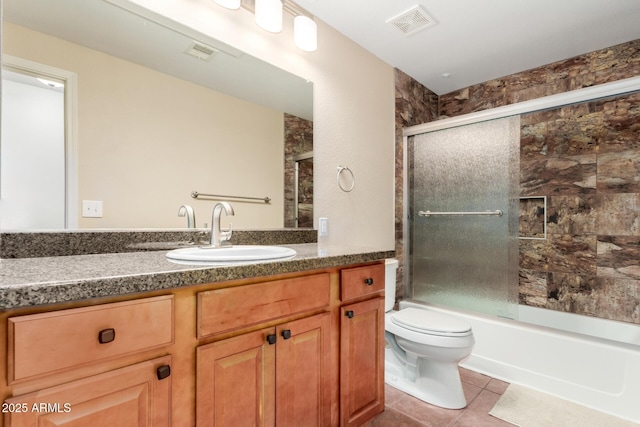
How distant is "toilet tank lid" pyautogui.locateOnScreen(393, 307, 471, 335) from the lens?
1.62 metres

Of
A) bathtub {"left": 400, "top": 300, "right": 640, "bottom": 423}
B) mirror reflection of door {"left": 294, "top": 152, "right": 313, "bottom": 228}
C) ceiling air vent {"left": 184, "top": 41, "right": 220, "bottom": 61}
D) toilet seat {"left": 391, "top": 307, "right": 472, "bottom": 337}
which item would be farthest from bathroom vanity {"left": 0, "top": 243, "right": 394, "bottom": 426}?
bathtub {"left": 400, "top": 300, "right": 640, "bottom": 423}

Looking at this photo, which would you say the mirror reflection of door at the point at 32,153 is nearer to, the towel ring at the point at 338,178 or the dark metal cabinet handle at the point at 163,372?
the dark metal cabinet handle at the point at 163,372

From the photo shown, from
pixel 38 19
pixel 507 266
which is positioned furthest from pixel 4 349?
pixel 507 266

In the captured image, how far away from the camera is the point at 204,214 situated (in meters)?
1.43

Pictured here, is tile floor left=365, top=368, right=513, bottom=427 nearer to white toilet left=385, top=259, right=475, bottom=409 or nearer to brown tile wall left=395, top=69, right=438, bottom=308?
white toilet left=385, top=259, right=475, bottom=409

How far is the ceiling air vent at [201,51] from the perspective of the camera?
1429 millimetres

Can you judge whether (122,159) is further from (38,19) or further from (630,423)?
(630,423)

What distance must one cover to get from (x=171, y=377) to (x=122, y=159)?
855 mm

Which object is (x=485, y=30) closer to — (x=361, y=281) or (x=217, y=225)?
(x=361, y=281)

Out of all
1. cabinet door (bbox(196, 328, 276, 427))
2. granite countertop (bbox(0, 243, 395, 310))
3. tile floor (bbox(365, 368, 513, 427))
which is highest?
granite countertop (bbox(0, 243, 395, 310))

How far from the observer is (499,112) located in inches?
88.1

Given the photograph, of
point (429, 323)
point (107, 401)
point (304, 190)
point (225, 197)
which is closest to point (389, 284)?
point (429, 323)

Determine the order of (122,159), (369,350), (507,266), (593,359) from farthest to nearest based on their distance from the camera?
(507,266) → (593,359) → (369,350) → (122,159)

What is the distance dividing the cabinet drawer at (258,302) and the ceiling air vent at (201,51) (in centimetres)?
114
